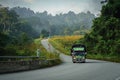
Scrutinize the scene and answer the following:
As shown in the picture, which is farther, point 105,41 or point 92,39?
point 92,39

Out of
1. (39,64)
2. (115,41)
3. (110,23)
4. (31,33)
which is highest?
(31,33)

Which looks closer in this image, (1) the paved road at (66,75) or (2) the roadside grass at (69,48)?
(1) the paved road at (66,75)

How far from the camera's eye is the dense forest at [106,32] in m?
68.9

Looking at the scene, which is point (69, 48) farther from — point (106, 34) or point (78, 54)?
point (78, 54)

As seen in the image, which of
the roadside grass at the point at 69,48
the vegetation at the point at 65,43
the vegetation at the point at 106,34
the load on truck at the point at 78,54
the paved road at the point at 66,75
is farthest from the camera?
the vegetation at the point at 65,43

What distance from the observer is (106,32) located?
7375 cm

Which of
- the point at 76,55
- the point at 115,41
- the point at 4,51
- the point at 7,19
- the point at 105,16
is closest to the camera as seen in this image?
the point at 4,51

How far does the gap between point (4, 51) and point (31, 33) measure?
122228mm

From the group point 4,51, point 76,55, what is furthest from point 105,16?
point 4,51

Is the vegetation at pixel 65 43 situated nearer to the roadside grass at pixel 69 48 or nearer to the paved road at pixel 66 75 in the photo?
the roadside grass at pixel 69 48

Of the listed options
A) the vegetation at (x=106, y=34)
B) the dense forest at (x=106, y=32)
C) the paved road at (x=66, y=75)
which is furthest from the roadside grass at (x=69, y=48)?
the paved road at (x=66, y=75)

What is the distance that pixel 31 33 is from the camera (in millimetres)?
162250

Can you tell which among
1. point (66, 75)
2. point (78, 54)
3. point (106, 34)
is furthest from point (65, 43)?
point (66, 75)

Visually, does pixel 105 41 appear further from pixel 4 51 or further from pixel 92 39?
pixel 4 51
